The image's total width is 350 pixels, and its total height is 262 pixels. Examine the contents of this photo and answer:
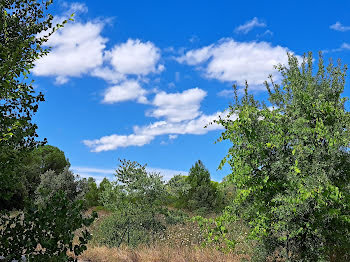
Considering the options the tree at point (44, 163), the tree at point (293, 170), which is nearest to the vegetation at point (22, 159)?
the tree at point (293, 170)

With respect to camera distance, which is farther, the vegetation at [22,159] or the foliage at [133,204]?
the foliage at [133,204]

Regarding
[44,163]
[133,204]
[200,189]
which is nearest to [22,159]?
[133,204]

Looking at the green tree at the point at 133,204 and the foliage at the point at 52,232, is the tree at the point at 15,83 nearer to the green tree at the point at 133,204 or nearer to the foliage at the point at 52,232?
the foliage at the point at 52,232

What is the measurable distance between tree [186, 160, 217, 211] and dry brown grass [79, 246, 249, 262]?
9824mm

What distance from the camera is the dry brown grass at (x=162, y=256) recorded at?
10.2 meters

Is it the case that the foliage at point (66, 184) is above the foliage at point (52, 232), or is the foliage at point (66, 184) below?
above

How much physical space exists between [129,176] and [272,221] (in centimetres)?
795

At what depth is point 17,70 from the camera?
4707 millimetres

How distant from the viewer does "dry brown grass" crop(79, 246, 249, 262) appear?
10.2m

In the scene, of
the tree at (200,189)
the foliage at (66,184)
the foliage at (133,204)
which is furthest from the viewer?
the foliage at (66,184)

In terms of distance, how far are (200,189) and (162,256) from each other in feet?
35.5

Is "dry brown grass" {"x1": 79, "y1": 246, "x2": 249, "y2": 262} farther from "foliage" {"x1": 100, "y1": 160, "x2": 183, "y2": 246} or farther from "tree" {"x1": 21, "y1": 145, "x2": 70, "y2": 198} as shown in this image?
"tree" {"x1": 21, "y1": 145, "x2": 70, "y2": 198}

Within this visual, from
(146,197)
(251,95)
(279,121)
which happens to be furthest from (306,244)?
(146,197)

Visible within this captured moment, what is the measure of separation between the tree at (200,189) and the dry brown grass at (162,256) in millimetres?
9824
